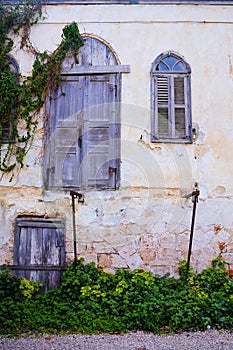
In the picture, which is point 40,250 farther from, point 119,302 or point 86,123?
point 86,123

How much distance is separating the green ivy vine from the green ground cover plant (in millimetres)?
2137

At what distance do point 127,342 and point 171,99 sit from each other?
4039 mm

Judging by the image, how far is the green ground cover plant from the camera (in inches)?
206

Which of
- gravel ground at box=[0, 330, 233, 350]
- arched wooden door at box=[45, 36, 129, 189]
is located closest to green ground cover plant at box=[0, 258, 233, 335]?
gravel ground at box=[0, 330, 233, 350]

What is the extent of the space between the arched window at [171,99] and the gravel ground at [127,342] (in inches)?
123

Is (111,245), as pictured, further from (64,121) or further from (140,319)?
(64,121)

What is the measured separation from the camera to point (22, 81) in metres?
6.84

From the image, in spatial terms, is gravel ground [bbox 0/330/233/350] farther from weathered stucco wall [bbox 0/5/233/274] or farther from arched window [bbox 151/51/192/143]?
arched window [bbox 151/51/192/143]

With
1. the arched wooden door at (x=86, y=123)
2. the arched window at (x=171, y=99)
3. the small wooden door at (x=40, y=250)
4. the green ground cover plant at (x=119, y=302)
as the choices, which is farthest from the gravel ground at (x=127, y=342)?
the arched window at (x=171, y=99)

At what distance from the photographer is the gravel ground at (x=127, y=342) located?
4688 mm

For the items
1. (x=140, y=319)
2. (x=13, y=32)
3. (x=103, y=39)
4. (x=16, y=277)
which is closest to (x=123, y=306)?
(x=140, y=319)

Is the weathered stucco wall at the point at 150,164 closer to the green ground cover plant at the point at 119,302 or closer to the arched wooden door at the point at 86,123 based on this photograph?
the arched wooden door at the point at 86,123

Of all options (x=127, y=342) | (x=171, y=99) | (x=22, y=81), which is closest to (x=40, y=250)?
(x=127, y=342)

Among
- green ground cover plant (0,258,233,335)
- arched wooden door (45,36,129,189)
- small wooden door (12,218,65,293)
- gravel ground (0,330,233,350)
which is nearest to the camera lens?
gravel ground (0,330,233,350)
